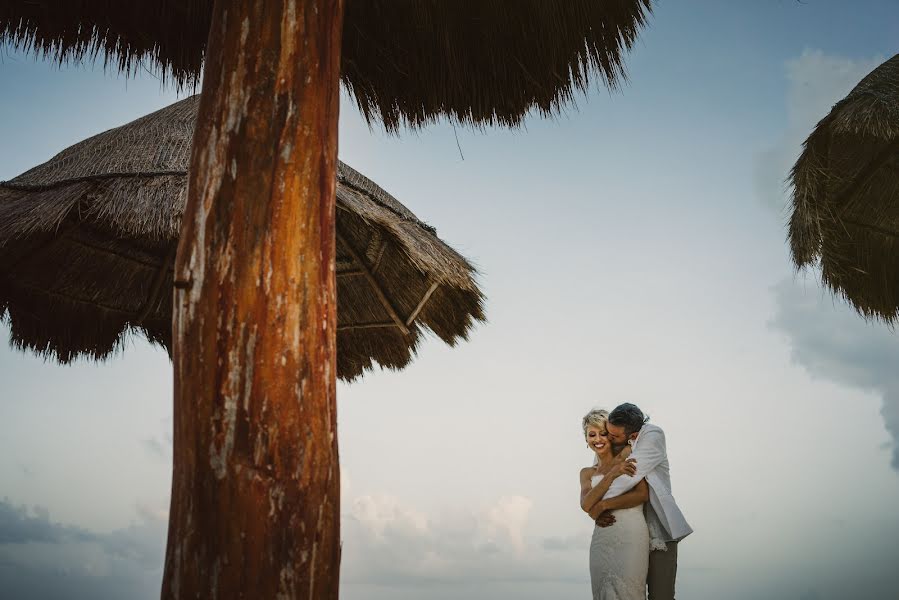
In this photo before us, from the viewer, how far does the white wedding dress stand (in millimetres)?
3010

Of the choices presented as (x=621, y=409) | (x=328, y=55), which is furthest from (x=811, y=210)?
(x=328, y=55)

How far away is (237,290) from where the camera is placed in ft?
5.44

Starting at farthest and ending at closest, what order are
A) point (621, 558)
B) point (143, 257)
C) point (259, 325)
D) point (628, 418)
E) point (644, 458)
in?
1. point (143, 257)
2. point (628, 418)
3. point (644, 458)
4. point (621, 558)
5. point (259, 325)

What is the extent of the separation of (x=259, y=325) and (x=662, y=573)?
7.61ft

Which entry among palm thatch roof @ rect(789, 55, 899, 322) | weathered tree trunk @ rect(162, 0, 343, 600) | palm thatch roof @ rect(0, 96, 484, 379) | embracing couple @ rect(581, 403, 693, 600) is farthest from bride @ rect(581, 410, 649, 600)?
palm thatch roof @ rect(789, 55, 899, 322)

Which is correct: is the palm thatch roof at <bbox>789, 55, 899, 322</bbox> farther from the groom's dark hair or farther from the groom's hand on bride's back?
the groom's hand on bride's back

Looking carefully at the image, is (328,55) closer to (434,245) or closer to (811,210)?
(434,245)

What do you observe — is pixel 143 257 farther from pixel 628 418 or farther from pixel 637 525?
pixel 637 525

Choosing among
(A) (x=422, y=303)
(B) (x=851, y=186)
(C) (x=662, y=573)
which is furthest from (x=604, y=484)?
(B) (x=851, y=186)

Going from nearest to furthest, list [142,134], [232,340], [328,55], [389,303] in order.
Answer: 1. [232,340]
2. [328,55]
3. [142,134]
4. [389,303]

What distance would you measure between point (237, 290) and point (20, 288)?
3.90m

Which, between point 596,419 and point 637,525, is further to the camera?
point 596,419

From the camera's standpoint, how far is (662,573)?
121 inches

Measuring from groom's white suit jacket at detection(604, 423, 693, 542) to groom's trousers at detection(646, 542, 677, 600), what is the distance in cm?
7
